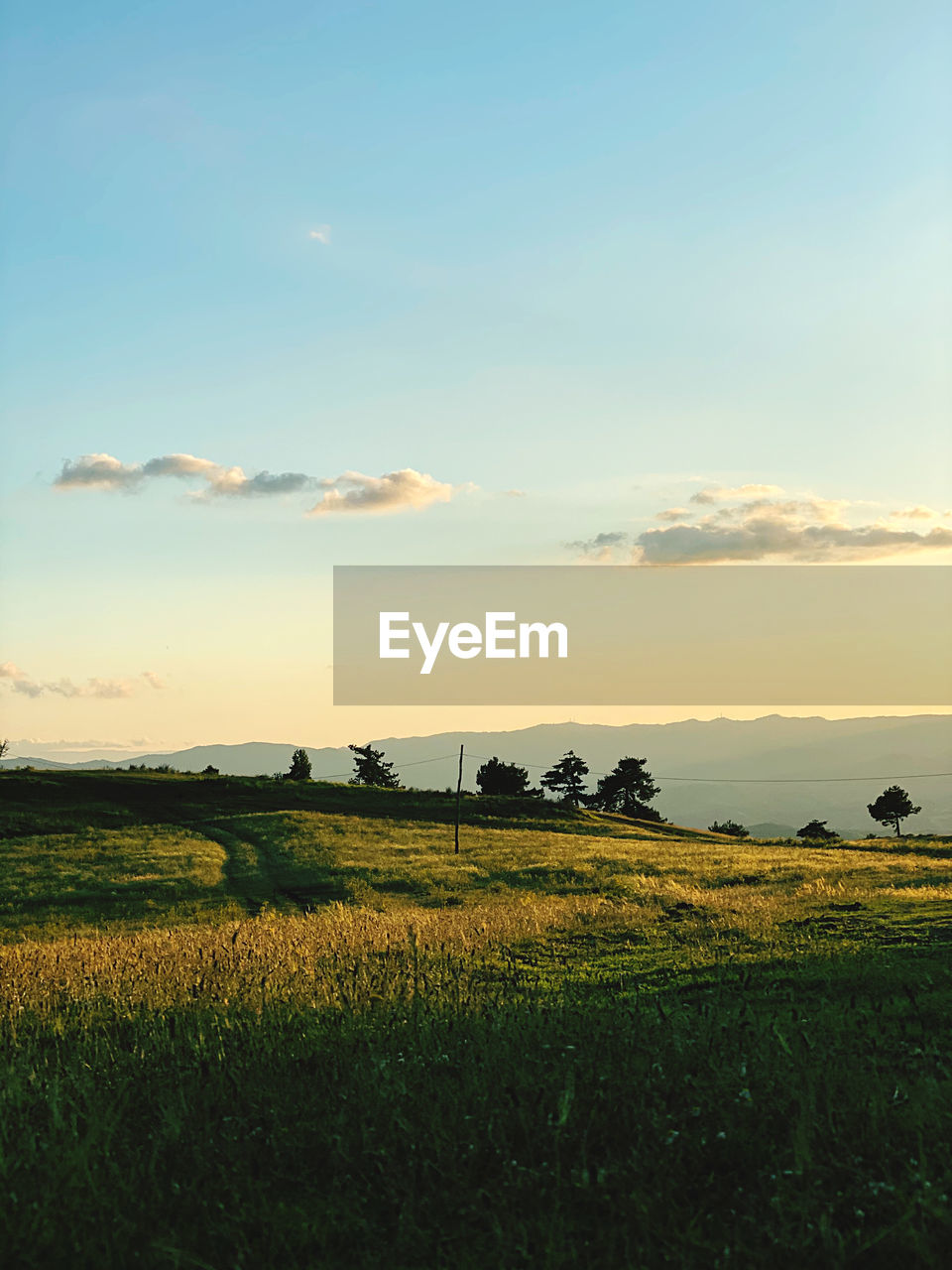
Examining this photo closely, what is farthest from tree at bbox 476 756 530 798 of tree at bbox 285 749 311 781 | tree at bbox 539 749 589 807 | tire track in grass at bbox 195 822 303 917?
tire track in grass at bbox 195 822 303 917

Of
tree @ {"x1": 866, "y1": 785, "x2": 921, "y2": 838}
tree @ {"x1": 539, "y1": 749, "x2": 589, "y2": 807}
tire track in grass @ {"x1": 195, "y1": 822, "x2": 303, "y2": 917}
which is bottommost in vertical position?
tree @ {"x1": 866, "y1": 785, "x2": 921, "y2": 838}

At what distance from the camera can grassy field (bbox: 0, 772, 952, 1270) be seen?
16.5 feet

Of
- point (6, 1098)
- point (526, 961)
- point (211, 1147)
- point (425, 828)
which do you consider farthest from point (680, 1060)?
point (425, 828)

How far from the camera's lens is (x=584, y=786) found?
497 ft

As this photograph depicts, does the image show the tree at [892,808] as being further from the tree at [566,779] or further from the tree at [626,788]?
the tree at [566,779]

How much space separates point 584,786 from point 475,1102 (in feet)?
483

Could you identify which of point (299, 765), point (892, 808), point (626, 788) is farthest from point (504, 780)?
point (892, 808)

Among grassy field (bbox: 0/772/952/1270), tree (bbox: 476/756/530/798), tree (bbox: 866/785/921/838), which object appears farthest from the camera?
tree (bbox: 866/785/921/838)

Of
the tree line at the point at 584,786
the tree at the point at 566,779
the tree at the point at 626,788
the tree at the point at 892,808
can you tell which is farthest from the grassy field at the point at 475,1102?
the tree at the point at 566,779

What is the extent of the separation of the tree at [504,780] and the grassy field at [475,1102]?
116m

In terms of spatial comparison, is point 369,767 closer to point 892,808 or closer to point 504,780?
point 504,780

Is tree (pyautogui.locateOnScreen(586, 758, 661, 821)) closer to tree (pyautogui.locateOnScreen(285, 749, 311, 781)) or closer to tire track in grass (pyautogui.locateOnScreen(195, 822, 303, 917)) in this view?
tree (pyautogui.locateOnScreen(285, 749, 311, 781))

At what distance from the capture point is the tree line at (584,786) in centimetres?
13138

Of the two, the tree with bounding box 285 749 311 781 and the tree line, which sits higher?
the tree with bounding box 285 749 311 781
